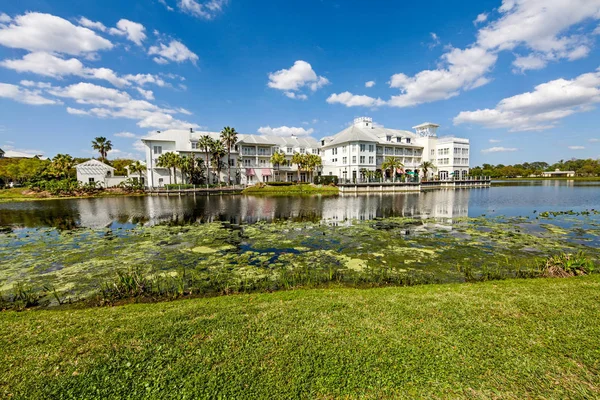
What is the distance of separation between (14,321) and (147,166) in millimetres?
53165

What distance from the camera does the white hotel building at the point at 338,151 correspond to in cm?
5450

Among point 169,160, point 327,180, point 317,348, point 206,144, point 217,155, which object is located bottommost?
point 317,348

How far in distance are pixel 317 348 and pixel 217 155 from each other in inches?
2058

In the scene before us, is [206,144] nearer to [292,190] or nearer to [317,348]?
[292,190]

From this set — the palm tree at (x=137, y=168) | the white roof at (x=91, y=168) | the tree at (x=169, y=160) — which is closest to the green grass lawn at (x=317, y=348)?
the tree at (x=169, y=160)

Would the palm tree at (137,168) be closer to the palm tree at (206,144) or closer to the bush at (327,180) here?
the palm tree at (206,144)

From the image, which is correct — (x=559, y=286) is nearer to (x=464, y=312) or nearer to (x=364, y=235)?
(x=464, y=312)

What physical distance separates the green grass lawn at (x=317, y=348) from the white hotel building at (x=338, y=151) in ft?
150

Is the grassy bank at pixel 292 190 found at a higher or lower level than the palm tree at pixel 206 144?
lower

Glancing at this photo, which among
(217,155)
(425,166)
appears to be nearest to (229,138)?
(217,155)

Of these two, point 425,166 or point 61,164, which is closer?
point 61,164

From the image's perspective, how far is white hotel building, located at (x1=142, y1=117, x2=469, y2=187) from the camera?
5450 cm

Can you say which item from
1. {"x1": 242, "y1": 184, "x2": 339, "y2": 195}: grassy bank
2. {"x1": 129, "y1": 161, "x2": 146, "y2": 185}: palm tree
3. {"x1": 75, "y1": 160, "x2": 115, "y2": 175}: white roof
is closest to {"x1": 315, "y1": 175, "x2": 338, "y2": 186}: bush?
{"x1": 242, "y1": 184, "x2": 339, "y2": 195}: grassy bank

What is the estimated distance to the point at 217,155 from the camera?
173ft
